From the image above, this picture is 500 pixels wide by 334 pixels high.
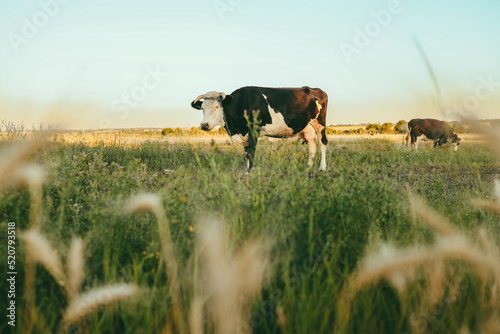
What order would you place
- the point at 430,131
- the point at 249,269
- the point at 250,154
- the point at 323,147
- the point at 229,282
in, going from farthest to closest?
the point at 430,131 < the point at 323,147 < the point at 250,154 < the point at 249,269 < the point at 229,282

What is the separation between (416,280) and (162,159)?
808 cm

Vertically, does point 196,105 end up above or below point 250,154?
above

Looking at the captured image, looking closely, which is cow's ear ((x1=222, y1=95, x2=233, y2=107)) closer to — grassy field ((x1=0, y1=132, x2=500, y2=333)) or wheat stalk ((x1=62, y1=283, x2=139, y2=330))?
grassy field ((x1=0, y1=132, x2=500, y2=333))

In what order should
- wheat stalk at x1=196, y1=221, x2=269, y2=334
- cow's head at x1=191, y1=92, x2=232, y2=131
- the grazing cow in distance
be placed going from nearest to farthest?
wheat stalk at x1=196, y1=221, x2=269, y2=334 → cow's head at x1=191, y1=92, x2=232, y2=131 → the grazing cow in distance

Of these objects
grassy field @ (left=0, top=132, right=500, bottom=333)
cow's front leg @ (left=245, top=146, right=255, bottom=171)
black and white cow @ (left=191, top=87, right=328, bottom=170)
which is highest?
black and white cow @ (left=191, top=87, right=328, bottom=170)

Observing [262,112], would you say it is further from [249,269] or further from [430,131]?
[430,131]

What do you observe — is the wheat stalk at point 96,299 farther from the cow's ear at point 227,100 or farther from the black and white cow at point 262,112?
the cow's ear at point 227,100

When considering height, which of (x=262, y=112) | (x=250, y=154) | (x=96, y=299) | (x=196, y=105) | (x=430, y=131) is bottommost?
(x=96, y=299)

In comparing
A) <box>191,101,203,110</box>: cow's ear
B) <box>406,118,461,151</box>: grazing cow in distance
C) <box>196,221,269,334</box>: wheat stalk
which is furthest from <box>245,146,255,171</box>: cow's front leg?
<box>406,118,461,151</box>: grazing cow in distance

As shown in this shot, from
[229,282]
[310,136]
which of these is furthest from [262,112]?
[229,282]

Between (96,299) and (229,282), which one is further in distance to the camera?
(96,299)

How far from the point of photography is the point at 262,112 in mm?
9336

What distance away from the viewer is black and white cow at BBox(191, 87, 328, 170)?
909 cm

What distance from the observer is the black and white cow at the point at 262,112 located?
9.09m
